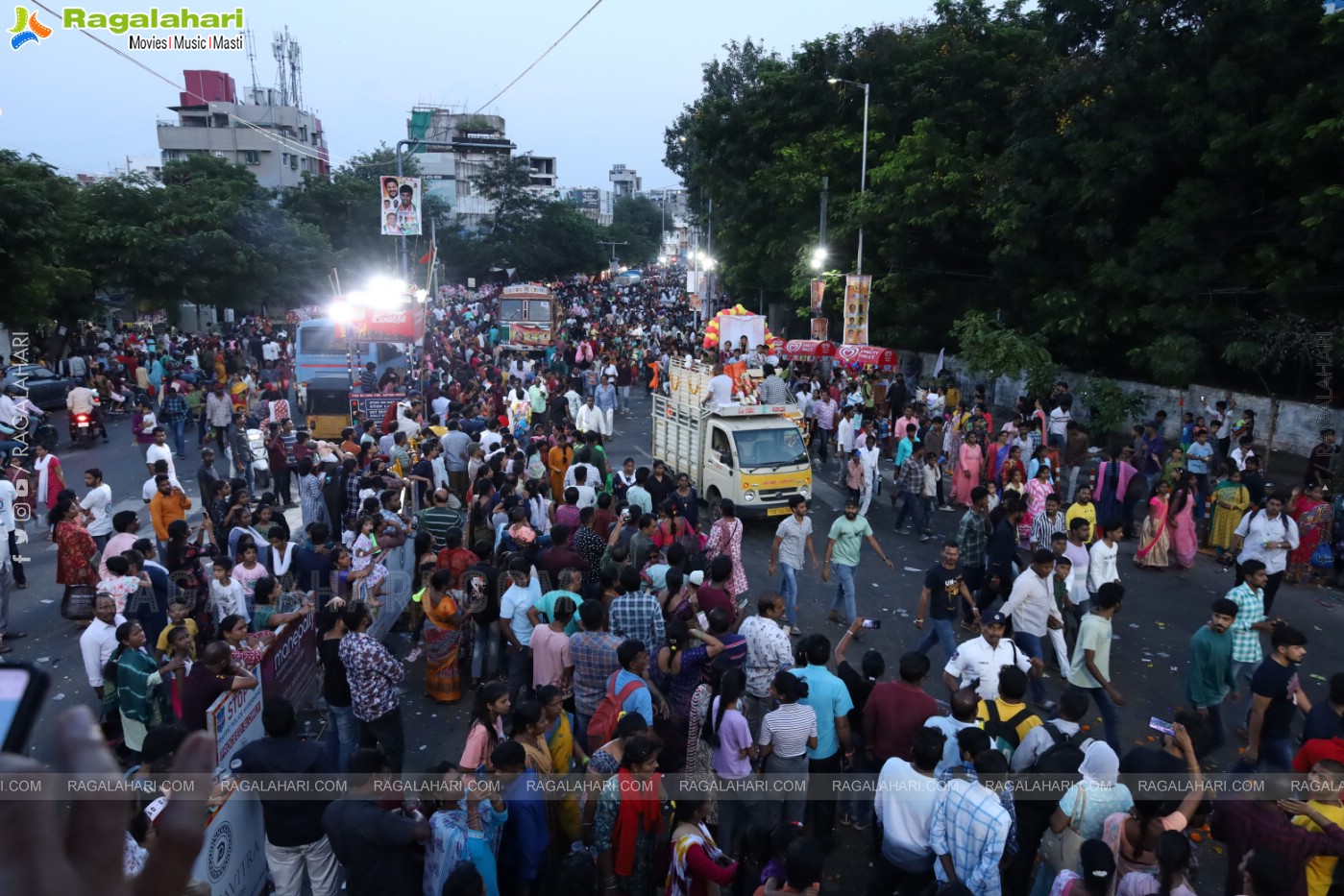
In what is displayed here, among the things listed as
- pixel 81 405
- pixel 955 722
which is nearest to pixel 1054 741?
pixel 955 722

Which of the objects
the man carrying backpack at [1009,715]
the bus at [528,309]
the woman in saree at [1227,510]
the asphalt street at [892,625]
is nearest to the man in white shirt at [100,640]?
the asphalt street at [892,625]

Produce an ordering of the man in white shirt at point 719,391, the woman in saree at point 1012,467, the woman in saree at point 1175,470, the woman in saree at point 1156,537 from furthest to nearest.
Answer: the man in white shirt at point 719,391 < the woman in saree at point 1012,467 < the woman in saree at point 1175,470 < the woman in saree at point 1156,537

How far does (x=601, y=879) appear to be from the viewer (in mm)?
4961

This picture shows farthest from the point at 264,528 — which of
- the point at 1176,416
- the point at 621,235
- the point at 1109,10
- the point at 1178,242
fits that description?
the point at 621,235

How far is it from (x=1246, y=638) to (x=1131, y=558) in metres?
6.46

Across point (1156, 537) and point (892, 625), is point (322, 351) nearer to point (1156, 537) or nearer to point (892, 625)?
point (892, 625)

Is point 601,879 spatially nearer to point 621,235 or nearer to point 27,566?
point 27,566

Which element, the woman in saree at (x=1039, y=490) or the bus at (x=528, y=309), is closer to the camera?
the woman in saree at (x=1039, y=490)

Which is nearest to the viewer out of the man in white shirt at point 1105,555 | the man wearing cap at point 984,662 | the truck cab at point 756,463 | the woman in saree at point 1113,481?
the man wearing cap at point 984,662

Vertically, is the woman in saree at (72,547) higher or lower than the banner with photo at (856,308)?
lower

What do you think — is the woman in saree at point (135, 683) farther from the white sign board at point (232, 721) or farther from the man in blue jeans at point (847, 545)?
the man in blue jeans at point (847, 545)

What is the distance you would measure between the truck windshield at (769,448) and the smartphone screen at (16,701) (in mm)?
12667

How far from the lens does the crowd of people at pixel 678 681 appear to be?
469cm

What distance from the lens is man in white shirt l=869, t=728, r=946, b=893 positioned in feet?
15.9
